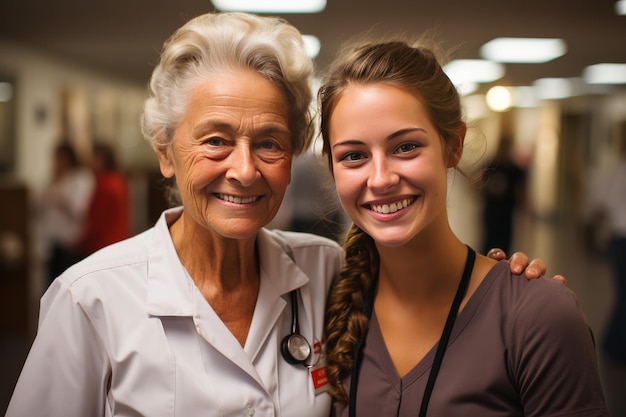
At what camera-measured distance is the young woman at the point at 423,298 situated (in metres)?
1.37

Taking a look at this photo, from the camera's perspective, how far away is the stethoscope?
1.61 metres

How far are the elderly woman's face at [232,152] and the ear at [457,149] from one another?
1.51ft

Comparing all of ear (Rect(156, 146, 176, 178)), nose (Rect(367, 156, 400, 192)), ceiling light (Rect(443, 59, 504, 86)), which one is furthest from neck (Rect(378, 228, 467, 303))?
ceiling light (Rect(443, 59, 504, 86))

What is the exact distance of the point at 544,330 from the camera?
4.45 ft

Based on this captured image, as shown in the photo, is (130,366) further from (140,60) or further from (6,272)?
(140,60)

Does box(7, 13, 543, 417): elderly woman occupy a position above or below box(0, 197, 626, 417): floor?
above

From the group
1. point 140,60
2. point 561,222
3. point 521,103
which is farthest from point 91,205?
point 521,103

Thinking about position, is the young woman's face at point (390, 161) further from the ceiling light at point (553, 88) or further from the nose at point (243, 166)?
the ceiling light at point (553, 88)

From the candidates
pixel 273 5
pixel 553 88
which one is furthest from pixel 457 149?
pixel 553 88

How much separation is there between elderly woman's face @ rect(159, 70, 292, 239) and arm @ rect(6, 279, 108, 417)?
1.34 ft

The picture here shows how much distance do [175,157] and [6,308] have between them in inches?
199

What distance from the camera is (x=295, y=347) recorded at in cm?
163

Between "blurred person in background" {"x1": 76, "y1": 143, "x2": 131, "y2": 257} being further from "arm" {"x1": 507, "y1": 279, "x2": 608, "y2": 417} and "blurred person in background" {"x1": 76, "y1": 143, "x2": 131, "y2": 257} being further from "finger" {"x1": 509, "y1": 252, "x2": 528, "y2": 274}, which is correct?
"arm" {"x1": 507, "y1": 279, "x2": 608, "y2": 417}

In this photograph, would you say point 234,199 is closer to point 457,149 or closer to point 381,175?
point 381,175
